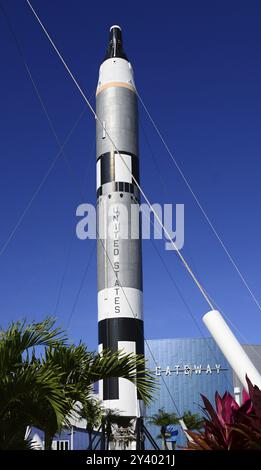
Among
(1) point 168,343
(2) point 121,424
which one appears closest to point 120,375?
(2) point 121,424

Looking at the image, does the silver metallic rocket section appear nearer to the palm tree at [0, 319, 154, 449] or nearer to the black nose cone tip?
the black nose cone tip

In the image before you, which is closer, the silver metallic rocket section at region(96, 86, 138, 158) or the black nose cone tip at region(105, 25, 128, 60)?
the silver metallic rocket section at region(96, 86, 138, 158)

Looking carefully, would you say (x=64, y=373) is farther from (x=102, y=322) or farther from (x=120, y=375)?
(x=102, y=322)

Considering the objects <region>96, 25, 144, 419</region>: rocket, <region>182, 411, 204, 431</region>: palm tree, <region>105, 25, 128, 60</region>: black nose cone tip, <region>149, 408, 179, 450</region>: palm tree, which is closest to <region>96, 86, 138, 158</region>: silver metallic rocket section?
<region>96, 25, 144, 419</region>: rocket

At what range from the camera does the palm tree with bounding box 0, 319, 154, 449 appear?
6516 millimetres

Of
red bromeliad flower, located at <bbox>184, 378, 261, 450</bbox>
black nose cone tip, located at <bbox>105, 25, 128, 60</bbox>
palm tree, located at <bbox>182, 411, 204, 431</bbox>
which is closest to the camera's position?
red bromeliad flower, located at <bbox>184, 378, 261, 450</bbox>

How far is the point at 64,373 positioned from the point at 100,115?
544 inches

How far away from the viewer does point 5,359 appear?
657cm

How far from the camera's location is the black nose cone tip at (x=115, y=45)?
2016 cm

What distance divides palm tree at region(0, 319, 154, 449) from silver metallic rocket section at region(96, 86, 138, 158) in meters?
12.2

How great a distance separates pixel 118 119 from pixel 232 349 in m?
13.2

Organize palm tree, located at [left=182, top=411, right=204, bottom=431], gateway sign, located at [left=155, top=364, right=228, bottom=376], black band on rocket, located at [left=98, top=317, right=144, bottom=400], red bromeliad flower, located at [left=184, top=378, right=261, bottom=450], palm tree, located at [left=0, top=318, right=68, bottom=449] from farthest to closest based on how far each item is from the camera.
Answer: gateway sign, located at [left=155, top=364, right=228, bottom=376]
palm tree, located at [left=182, top=411, right=204, bottom=431]
black band on rocket, located at [left=98, top=317, right=144, bottom=400]
palm tree, located at [left=0, top=318, right=68, bottom=449]
red bromeliad flower, located at [left=184, top=378, right=261, bottom=450]

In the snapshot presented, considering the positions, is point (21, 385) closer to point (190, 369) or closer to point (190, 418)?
point (190, 418)

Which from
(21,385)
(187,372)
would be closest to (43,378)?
(21,385)
